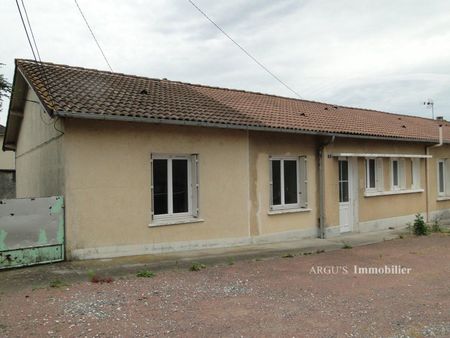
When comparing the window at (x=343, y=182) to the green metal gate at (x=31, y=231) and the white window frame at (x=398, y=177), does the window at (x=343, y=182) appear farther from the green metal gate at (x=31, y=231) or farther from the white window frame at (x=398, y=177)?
the green metal gate at (x=31, y=231)

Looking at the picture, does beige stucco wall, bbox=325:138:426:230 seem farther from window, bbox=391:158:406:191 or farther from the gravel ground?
the gravel ground

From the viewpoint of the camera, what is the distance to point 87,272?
750cm

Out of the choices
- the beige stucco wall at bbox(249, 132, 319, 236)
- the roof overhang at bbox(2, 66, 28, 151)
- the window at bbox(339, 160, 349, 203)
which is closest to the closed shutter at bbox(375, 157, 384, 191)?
the window at bbox(339, 160, 349, 203)

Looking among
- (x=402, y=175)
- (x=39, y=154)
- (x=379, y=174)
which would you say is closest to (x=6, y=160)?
(x=39, y=154)

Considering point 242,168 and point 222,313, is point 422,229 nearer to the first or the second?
point 242,168

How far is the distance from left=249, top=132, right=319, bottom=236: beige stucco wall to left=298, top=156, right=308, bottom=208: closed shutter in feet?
0.36

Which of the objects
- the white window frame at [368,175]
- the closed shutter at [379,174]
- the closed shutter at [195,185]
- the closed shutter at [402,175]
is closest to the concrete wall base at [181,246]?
the closed shutter at [195,185]

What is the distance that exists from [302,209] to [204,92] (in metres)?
4.79

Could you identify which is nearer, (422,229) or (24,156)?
(422,229)

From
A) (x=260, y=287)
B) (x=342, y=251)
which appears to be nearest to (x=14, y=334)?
(x=260, y=287)

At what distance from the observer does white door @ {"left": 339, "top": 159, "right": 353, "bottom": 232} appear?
43.1 feet

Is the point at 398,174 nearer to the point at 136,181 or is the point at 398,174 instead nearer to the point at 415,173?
the point at 415,173

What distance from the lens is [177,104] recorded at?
10688mm

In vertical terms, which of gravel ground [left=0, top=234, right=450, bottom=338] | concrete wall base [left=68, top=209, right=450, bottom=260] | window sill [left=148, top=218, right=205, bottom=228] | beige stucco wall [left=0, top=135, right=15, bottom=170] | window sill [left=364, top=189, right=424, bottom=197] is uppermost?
beige stucco wall [left=0, top=135, right=15, bottom=170]
